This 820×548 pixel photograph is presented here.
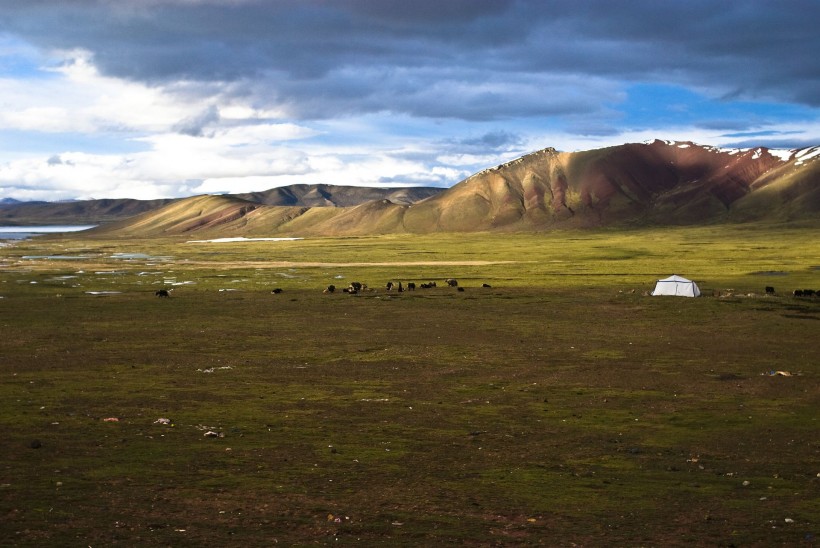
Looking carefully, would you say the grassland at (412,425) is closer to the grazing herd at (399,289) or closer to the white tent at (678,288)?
the white tent at (678,288)

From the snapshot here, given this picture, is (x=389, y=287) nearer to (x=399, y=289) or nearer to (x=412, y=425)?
(x=399, y=289)

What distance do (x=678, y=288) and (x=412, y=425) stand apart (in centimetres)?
5877

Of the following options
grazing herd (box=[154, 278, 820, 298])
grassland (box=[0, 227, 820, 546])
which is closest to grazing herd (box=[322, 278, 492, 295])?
grazing herd (box=[154, 278, 820, 298])

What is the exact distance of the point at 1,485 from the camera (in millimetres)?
23844

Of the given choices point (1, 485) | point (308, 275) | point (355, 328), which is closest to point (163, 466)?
point (1, 485)

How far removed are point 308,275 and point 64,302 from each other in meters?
45.5

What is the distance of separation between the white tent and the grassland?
16.3ft

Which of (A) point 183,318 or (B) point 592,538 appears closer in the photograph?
(B) point 592,538

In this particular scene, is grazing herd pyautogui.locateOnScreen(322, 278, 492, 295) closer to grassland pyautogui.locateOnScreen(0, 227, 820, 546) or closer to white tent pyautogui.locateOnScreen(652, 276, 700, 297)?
grassland pyautogui.locateOnScreen(0, 227, 820, 546)

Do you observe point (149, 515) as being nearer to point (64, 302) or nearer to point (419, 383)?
point (419, 383)

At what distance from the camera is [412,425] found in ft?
107

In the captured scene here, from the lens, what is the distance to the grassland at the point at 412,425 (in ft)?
70.6

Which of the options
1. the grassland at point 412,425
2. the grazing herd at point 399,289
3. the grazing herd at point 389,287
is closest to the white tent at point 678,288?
the grassland at point 412,425

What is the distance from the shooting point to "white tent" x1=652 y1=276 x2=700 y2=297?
83500 mm
